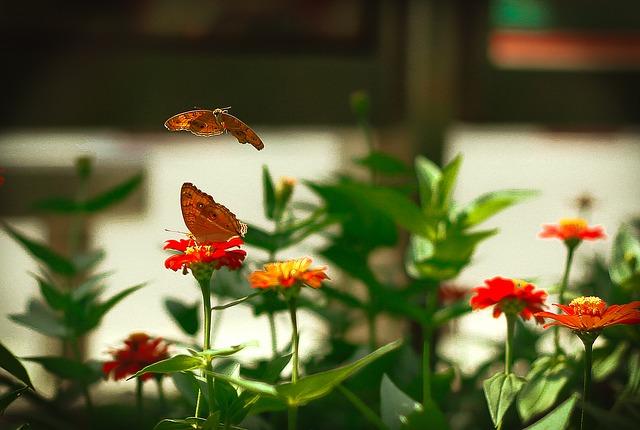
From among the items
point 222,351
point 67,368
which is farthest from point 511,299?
point 67,368

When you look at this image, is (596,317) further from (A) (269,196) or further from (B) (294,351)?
(A) (269,196)

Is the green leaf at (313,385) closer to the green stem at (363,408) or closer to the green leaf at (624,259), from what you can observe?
the green stem at (363,408)

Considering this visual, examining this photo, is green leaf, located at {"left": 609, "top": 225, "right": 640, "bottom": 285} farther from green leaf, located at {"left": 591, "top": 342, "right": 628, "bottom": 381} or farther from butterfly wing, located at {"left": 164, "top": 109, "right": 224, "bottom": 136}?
butterfly wing, located at {"left": 164, "top": 109, "right": 224, "bottom": 136}

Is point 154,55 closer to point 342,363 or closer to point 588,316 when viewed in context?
point 342,363

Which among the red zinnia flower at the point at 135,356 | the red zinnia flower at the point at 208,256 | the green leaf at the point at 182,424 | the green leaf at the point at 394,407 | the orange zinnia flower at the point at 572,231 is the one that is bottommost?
the red zinnia flower at the point at 135,356

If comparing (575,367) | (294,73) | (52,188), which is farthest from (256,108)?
(575,367)

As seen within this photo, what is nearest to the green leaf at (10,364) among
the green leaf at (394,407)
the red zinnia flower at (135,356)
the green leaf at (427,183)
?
the red zinnia flower at (135,356)
